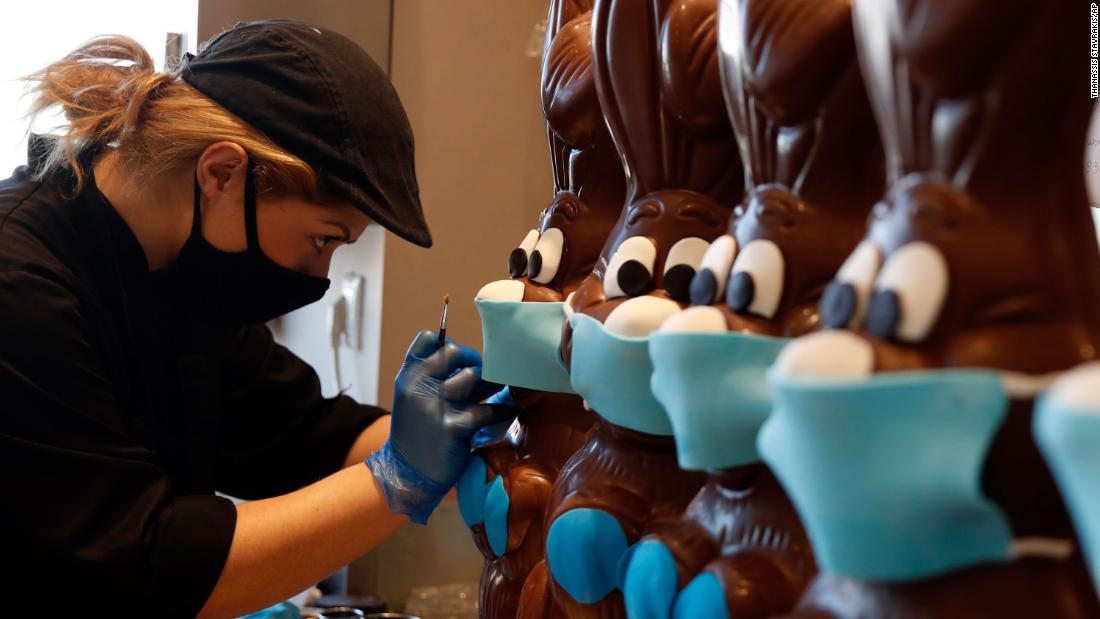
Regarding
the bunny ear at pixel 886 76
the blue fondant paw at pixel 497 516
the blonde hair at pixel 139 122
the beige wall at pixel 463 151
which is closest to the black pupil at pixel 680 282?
the bunny ear at pixel 886 76

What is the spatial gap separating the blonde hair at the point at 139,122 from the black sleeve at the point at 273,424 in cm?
42

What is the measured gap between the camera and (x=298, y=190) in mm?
1215

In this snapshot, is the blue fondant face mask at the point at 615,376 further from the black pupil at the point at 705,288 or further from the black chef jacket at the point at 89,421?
the black chef jacket at the point at 89,421

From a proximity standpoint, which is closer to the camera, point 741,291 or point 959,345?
point 959,345

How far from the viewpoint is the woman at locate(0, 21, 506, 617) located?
1.09m

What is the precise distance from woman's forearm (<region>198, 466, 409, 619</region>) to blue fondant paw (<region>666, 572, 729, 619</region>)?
0.70 meters

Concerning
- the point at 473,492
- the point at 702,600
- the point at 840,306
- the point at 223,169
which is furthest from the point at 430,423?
the point at 840,306

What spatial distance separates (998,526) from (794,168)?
0.84 ft

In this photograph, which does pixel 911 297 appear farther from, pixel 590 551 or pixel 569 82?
pixel 569 82

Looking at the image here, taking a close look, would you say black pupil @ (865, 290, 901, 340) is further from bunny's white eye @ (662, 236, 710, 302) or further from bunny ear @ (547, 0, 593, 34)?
bunny ear @ (547, 0, 593, 34)

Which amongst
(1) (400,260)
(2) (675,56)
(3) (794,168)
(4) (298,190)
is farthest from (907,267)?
(1) (400,260)

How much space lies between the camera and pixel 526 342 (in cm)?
92

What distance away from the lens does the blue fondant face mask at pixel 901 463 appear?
418 millimetres

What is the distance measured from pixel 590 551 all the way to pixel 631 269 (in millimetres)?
206
